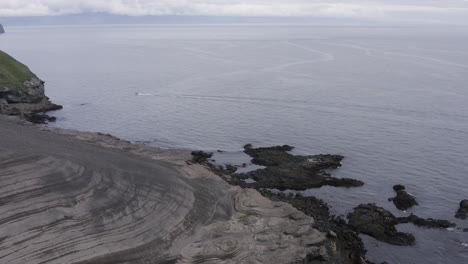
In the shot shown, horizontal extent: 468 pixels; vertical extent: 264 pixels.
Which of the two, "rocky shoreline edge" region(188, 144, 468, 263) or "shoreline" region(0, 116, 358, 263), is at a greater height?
"shoreline" region(0, 116, 358, 263)

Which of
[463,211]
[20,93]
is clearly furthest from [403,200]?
[20,93]

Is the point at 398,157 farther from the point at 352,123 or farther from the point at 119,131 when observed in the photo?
the point at 119,131

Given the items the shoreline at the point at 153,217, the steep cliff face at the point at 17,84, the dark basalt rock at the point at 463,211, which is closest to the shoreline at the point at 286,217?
the shoreline at the point at 153,217

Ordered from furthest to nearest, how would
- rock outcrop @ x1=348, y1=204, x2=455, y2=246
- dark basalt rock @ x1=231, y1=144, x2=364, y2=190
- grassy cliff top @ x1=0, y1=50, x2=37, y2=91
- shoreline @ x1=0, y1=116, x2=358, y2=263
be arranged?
grassy cliff top @ x1=0, y1=50, x2=37, y2=91
dark basalt rock @ x1=231, y1=144, x2=364, y2=190
rock outcrop @ x1=348, y1=204, x2=455, y2=246
shoreline @ x1=0, y1=116, x2=358, y2=263

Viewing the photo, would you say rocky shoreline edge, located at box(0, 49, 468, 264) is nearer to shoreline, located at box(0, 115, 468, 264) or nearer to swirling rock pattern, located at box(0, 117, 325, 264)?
shoreline, located at box(0, 115, 468, 264)

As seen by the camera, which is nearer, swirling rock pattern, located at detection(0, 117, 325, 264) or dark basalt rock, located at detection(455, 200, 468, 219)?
swirling rock pattern, located at detection(0, 117, 325, 264)

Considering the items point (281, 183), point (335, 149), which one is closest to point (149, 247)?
point (281, 183)

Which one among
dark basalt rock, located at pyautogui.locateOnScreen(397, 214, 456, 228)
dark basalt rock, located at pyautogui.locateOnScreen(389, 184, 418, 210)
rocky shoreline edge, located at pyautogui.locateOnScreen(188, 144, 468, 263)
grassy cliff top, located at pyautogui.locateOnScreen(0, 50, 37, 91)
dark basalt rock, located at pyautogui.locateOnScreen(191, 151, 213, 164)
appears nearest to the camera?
rocky shoreline edge, located at pyautogui.locateOnScreen(188, 144, 468, 263)

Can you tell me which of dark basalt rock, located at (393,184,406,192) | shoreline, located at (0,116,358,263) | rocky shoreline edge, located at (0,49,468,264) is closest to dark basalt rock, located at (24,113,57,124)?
rocky shoreline edge, located at (0,49,468,264)
